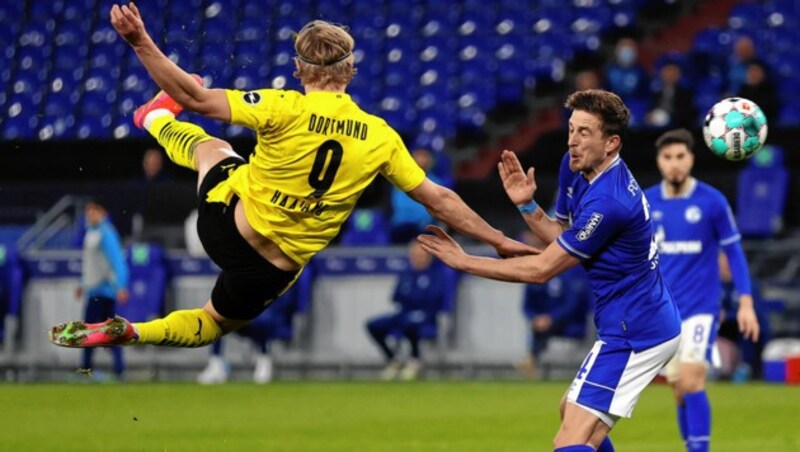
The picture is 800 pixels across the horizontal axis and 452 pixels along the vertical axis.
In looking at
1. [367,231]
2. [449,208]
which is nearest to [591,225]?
[449,208]

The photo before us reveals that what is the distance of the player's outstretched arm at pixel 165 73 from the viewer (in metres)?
7.80

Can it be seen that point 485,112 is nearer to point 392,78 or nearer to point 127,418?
point 392,78

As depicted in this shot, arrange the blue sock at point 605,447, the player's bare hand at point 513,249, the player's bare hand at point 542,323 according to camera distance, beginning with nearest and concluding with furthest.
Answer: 1. the player's bare hand at point 513,249
2. the blue sock at point 605,447
3. the player's bare hand at point 542,323

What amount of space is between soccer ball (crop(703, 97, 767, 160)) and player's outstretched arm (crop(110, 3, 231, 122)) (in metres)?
2.97

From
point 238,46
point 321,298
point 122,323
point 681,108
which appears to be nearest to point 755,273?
point 681,108

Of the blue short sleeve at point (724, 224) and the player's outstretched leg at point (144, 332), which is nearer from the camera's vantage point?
the player's outstretched leg at point (144, 332)

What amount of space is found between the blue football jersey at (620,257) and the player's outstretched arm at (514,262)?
66 mm

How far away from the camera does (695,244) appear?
11422 millimetres

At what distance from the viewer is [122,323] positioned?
29.9 ft

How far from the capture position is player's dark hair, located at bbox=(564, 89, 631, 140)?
782 cm

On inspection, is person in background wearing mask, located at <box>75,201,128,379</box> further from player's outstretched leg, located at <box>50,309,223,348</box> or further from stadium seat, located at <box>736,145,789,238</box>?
player's outstretched leg, located at <box>50,309,223,348</box>

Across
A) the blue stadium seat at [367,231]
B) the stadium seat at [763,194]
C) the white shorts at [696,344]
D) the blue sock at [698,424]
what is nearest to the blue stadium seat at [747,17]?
the stadium seat at [763,194]

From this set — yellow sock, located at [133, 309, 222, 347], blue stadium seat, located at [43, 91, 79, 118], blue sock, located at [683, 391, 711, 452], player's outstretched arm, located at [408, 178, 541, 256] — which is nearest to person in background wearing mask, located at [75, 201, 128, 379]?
blue stadium seat, located at [43, 91, 79, 118]

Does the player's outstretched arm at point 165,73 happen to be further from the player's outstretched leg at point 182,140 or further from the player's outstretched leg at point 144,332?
the player's outstretched leg at point 144,332
